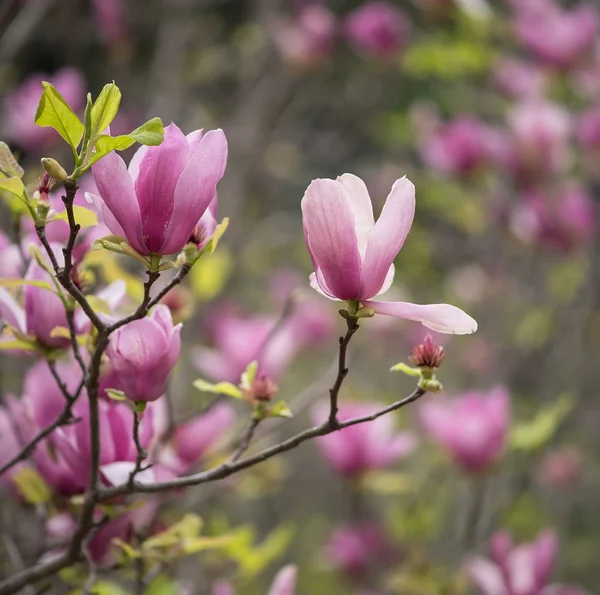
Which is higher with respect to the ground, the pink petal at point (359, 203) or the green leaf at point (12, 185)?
the green leaf at point (12, 185)

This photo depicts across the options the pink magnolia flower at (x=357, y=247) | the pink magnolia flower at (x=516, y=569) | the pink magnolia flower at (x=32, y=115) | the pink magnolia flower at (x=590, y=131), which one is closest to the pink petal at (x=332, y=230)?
the pink magnolia flower at (x=357, y=247)

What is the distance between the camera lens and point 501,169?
1.75 meters

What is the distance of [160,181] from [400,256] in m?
1.78

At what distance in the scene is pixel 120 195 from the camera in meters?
0.45

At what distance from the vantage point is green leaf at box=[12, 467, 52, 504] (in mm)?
607

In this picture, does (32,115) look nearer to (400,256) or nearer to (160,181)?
(160,181)

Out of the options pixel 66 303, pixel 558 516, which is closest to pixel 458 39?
pixel 558 516

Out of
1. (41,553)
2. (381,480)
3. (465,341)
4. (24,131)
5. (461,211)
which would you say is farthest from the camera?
(465,341)

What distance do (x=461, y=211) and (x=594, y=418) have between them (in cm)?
155

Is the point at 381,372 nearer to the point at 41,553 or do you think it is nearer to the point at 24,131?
the point at 24,131

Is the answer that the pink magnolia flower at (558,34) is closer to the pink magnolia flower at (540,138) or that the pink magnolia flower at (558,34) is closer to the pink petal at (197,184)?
the pink magnolia flower at (540,138)

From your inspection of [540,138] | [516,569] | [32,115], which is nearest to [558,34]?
[540,138]

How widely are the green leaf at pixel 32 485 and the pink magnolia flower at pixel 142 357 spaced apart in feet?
0.54

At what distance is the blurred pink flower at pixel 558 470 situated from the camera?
1917mm
